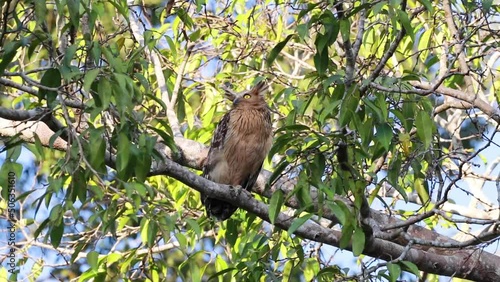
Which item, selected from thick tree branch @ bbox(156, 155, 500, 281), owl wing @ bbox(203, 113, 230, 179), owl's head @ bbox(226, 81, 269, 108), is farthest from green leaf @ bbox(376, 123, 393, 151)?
owl's head @ bbox(226, 81, 269, 108)

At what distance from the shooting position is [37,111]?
3229 millimetres

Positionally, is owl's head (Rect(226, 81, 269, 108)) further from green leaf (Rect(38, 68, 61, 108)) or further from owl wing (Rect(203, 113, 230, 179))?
green leaf (Rect(38, 68, 61, 108))

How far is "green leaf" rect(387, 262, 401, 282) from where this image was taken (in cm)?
316

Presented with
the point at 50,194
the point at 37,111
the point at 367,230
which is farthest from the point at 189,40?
the point at 50,194

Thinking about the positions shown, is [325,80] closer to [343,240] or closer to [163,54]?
[343,240]

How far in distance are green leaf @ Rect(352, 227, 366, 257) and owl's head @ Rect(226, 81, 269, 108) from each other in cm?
267

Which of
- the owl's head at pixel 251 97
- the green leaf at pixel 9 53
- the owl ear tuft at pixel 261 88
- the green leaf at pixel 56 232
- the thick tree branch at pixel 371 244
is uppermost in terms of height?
the owl ear tuft at pixel 261 88

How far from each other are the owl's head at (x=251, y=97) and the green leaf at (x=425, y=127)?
2668mm

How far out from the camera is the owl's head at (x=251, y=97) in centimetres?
595

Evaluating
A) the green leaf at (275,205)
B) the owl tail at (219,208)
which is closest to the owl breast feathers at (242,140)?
the owl tail at (219,208)

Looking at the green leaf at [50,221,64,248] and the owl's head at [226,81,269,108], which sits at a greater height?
the owl's head at [226,81,269,108]

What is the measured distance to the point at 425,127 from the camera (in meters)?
3.29

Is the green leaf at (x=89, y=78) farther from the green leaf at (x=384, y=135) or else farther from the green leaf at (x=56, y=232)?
the green leaf at (x=384, y=135)

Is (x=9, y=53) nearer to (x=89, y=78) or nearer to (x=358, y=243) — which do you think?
(x=89, y=78)
